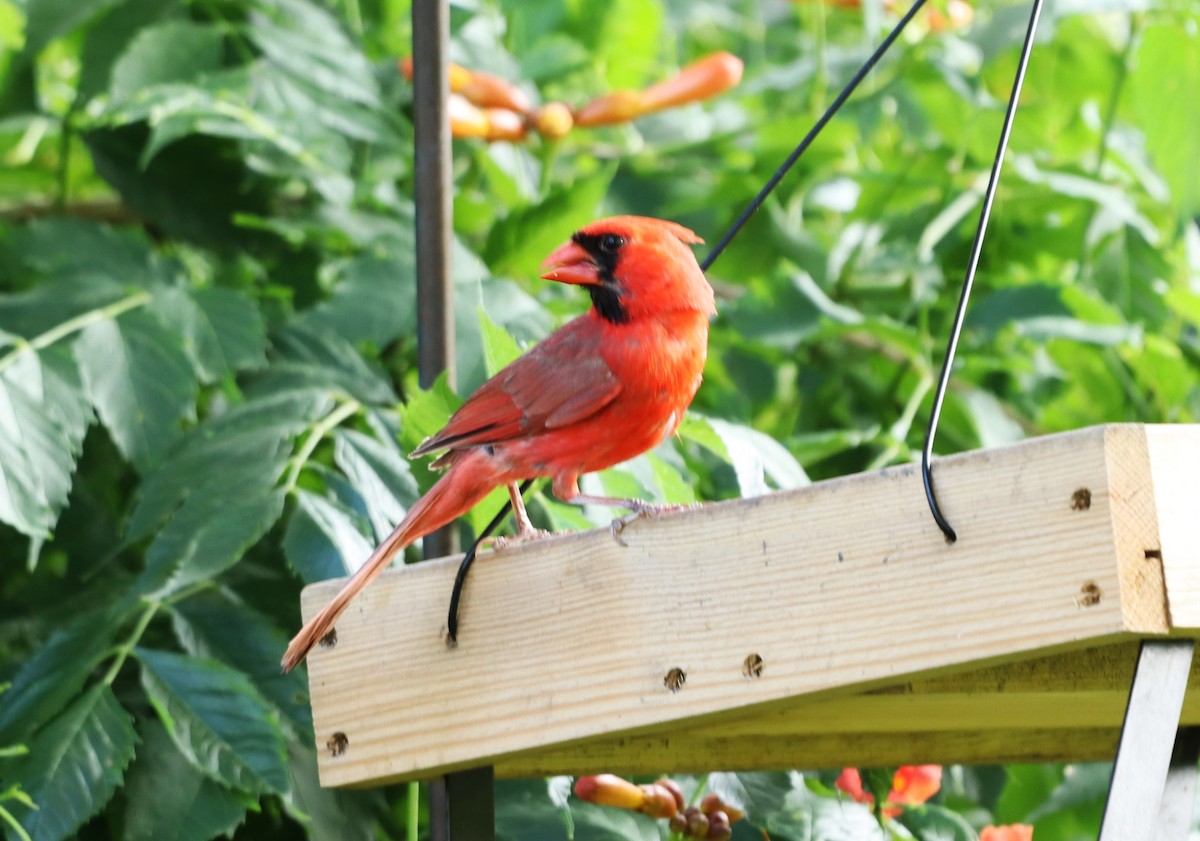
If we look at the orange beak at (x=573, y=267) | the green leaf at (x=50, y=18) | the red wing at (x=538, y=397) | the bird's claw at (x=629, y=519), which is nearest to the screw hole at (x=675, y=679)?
the bird's claw at (x=629, y=519)

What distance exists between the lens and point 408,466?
1677 mm

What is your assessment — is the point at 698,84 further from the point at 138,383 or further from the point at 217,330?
the point at 138,383

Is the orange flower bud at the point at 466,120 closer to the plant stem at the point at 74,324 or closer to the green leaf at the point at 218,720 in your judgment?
the plant stem at the point at 74,324

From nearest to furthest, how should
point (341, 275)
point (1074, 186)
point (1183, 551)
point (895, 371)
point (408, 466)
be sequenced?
point (1183, 551) < point (408, 466) < point (341, 275) < point (1074, 186) < point (895, 371)

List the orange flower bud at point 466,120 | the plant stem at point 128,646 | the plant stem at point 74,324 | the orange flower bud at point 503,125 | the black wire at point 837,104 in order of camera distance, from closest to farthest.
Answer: the black wire at point 837,104, the plant stem at point 128,646, the plant stem at point 74,324, the orange flower bud at point 466,120, the orange flower bud at point 503,125

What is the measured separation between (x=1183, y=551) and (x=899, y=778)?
27.0 inches

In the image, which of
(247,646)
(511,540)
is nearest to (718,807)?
(511,540)

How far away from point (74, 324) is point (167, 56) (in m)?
0.50

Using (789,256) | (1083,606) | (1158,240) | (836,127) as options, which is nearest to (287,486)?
(1083,606)

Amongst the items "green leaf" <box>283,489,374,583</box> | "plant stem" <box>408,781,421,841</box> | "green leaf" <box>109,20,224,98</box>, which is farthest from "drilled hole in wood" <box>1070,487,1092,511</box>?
"green leaf" <box>109,20,224,98</box>

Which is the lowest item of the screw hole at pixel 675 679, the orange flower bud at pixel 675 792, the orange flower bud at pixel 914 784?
the orange flower bud at pixel 914 784

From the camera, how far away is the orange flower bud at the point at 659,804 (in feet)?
4.96

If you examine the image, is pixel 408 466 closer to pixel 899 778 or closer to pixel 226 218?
pixel 899 778

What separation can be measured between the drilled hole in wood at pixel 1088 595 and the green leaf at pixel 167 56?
1.49 meters
